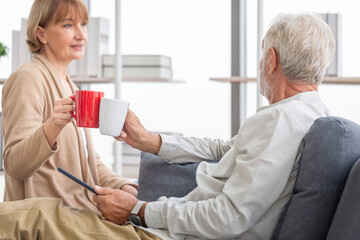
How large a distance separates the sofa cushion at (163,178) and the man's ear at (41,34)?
22.7 inches

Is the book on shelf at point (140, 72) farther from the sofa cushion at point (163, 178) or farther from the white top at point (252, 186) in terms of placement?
the white top at point (252, 186)

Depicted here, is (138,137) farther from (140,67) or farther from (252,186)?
(140,67)

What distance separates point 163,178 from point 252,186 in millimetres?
562

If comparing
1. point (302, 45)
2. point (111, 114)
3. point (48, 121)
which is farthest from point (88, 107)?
point (302, 45)

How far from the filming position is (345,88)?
321 centimetres

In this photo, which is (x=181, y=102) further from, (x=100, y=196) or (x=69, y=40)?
(x=100, y=196)

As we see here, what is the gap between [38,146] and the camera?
1612 millimetres

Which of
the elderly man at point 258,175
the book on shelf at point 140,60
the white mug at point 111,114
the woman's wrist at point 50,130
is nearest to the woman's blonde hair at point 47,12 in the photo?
the woman's wrist at point 50,130

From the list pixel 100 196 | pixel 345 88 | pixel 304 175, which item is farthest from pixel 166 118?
pixel 304 175

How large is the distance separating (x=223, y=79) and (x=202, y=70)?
39cm

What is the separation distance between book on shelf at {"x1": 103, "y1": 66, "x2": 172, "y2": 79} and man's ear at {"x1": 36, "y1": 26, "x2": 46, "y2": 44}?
4.41 ft

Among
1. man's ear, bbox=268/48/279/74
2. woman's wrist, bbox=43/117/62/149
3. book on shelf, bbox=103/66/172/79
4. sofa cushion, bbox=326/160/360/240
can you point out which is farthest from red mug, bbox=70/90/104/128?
book on shelf, bbox=103/66/172/79

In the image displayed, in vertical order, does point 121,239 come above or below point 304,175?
below

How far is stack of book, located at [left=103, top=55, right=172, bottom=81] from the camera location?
3223mm
